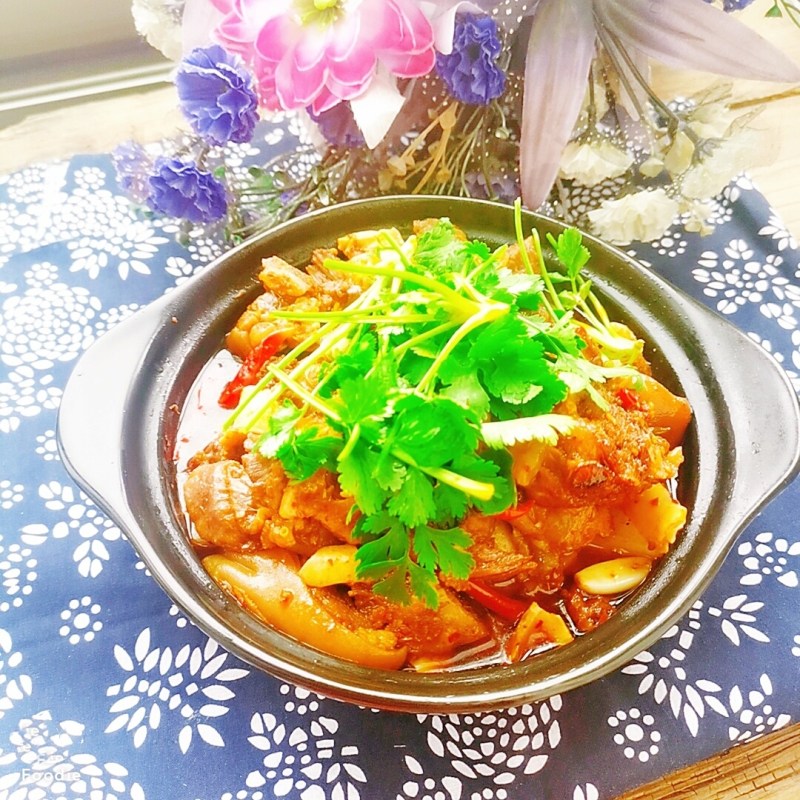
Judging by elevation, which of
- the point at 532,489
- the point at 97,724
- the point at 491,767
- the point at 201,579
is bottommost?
the point at 97,724

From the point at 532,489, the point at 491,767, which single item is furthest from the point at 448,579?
the point at 491,767

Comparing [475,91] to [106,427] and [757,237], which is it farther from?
[106,427]

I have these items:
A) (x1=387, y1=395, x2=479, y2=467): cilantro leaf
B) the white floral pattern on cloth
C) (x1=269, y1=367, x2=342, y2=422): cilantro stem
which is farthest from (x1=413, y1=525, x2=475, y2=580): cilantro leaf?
the white floral pattern on cloth

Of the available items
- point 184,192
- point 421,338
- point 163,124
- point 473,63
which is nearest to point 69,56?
point 163,124

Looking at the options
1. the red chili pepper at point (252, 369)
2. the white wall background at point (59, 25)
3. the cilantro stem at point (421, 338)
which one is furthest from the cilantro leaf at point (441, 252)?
the white wall background at point (59, 25)

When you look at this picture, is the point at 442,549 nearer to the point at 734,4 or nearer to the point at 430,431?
the point at 430,431
